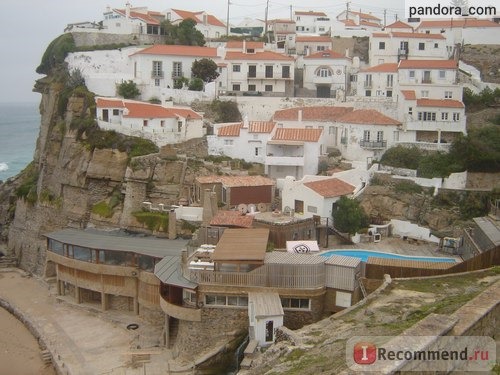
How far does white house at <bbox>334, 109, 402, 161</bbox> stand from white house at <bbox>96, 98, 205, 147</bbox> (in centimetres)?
1005

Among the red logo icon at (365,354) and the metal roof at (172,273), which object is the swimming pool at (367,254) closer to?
the metal roof at (172,273)

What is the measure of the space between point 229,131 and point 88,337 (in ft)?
56.1

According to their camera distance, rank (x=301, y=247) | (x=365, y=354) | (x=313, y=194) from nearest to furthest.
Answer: (x=365, y=354), (x=301, y=247), (x=313, y=194)

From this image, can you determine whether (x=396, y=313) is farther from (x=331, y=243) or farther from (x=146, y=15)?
(x=146, y=15)

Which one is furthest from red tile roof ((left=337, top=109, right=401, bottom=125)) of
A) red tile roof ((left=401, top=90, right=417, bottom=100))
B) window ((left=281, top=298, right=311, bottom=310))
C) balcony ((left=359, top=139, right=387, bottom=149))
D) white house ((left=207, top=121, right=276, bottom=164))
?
window ((left=281, top=298, right=311, bottom=310))

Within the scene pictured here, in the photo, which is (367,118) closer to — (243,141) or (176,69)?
(243,141)

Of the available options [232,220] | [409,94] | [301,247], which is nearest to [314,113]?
[409,94]

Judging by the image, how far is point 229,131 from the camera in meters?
40.5

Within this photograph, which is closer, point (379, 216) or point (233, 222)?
point (233, 222)

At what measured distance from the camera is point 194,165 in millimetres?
38000

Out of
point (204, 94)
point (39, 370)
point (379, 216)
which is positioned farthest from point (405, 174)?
point (39, 370)

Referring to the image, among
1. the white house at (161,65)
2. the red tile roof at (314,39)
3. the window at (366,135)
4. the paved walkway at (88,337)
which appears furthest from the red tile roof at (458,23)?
the paved walkway at (88,337)

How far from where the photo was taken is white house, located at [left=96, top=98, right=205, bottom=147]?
40.3m

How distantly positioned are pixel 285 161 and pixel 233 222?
9.43m
